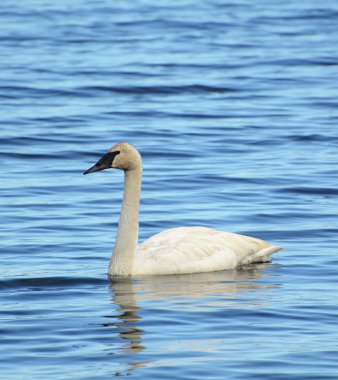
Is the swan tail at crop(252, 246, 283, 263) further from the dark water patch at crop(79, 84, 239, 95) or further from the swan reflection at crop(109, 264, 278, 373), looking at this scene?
the dark water patch at crop(79, 84, 239, 95)

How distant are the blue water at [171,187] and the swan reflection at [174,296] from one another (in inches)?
1.1

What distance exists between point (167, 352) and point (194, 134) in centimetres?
1246

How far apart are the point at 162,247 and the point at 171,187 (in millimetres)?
4825

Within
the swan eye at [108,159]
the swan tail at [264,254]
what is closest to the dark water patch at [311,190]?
the swan tail at [264,254]

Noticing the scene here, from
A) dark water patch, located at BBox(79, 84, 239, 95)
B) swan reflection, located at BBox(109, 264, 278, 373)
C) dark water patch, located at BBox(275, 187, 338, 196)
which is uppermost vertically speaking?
dark water patch, located at BBox(79, 84, 239, 95)

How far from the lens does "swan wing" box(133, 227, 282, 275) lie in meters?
12.7

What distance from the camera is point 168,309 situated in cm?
1123

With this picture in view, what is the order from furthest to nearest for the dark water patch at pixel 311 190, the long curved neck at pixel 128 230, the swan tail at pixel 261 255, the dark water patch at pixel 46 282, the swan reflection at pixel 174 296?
the dark water patch at pixel 311 190 < the swan tail at pixel 261 255 < the long curved neck at pixel 128 230 < the dark water patch at pixel 46 282 < the swan reflection at pixel 174 296

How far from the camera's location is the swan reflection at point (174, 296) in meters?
10.6

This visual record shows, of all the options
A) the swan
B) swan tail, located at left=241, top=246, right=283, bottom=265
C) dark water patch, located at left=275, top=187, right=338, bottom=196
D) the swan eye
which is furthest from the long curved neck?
dark water patch, located at left=275, top=187, right=338, bottom=196

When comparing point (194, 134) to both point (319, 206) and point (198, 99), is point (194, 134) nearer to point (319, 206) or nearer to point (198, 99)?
point (198, 99)

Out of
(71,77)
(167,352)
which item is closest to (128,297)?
(167,352)

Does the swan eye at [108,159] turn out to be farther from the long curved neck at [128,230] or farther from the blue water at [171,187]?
the blue water at [171,187]

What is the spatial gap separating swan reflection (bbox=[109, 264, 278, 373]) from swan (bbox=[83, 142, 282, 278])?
0.09m
